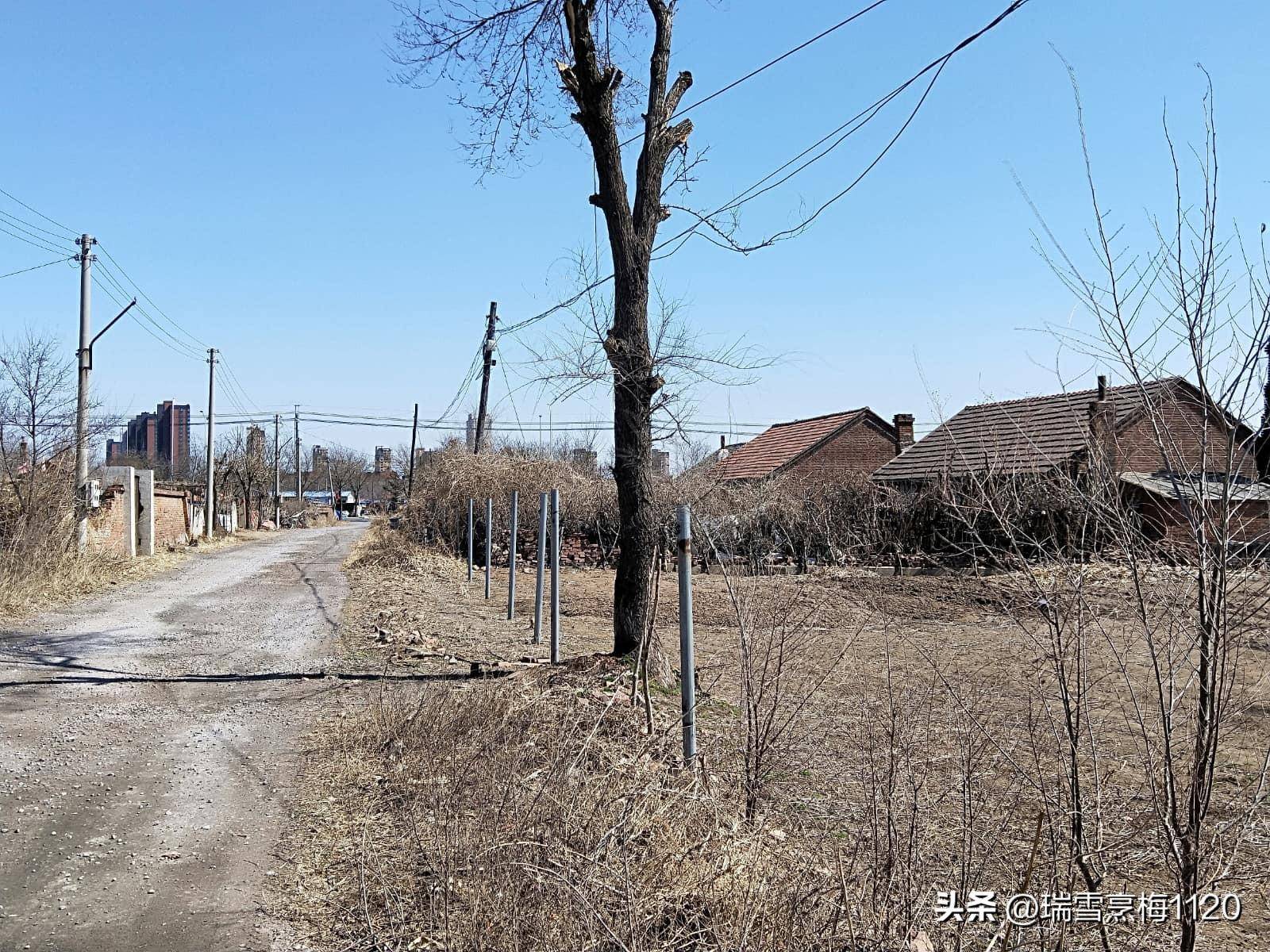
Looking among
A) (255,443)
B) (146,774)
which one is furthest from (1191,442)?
(255,443)

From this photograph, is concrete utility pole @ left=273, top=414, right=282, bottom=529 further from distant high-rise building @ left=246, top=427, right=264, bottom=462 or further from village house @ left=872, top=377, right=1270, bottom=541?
village house @ left=872, top=377, right=1270, bottom=541

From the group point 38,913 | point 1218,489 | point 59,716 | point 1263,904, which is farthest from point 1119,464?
point 59,716

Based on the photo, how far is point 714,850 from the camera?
411 centimetres

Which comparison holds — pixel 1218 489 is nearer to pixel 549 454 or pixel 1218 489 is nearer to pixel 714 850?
pixel 714 850

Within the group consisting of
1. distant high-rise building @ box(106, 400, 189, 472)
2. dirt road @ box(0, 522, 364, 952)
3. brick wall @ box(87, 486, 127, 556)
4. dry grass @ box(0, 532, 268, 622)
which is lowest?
dirt road @ box(0, 522, 364, 952)

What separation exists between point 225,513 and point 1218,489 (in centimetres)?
5025

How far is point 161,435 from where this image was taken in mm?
108562

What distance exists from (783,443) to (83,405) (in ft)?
95.3

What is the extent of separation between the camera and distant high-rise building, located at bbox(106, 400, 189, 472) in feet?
322

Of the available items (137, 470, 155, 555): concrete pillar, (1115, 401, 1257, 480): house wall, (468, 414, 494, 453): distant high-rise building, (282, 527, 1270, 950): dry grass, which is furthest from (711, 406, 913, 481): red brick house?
(1115, 401, 1257, 480): house wall

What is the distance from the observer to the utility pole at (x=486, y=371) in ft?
91.0

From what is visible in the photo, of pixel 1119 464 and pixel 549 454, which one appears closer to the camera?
pixel 1119 464

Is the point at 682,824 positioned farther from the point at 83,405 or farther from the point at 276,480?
the point at 276,480

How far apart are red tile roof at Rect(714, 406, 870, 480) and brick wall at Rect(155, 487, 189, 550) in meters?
19.5
